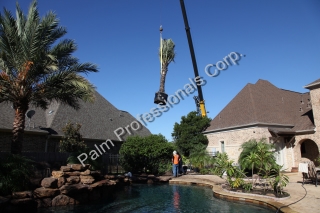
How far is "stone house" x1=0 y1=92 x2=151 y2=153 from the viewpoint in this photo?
18641 mm

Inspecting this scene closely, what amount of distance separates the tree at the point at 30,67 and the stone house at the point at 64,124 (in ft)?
10.9

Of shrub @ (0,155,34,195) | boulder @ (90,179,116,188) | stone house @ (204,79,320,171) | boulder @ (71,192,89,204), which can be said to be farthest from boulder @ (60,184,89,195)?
stone house @ (204,79,320,171)

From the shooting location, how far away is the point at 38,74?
1205 centimetres

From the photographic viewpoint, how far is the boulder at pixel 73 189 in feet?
33.6

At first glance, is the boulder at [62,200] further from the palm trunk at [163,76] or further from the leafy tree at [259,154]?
the palm trunk at [163,76]

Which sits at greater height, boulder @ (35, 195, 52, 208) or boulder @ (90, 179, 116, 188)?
boulder @ (90, 179, 116, 188)

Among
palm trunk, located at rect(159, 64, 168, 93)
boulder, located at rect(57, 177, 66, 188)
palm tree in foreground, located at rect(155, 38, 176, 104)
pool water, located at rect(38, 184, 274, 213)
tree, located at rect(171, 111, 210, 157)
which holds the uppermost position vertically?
palm tree in foreground, located at rect(155, 38, 176, 104)

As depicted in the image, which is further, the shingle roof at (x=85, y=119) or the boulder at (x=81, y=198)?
the shingle roof at (x=85, y=119)

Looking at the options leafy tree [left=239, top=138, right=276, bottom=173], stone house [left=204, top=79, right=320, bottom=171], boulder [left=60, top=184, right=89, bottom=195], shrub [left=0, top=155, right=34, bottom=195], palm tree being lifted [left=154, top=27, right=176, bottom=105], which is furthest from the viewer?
palm tree being lifted [left=154, top=27, right=176, bottom=105]

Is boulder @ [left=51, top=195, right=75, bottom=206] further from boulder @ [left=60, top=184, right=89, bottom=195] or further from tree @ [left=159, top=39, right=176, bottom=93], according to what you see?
tree @ [left=159, top=39, right=176, bottom=93]

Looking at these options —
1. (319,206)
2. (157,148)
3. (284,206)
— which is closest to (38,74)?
(157,148)

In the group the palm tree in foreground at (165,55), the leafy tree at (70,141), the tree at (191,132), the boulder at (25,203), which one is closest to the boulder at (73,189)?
the boulder at (25,203)

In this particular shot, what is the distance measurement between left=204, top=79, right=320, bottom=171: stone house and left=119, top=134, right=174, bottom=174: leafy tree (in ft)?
20.3

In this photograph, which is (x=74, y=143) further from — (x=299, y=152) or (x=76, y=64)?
(x=299, y=152)
